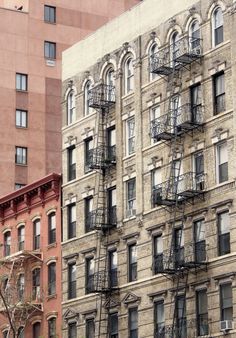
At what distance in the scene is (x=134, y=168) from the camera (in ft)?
234

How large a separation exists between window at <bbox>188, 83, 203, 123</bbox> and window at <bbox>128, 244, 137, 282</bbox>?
29.3 ft

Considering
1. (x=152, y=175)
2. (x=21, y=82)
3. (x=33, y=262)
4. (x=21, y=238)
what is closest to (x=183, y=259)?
(x=152, y=175)

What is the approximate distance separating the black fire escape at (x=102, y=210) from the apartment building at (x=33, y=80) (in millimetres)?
25767

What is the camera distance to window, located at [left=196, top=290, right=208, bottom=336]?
63844 mm

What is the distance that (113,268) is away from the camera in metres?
72.3

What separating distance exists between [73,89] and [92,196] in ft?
26.3

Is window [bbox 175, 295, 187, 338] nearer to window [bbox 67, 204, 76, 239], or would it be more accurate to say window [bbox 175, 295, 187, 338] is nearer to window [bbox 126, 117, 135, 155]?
window [bbox 126, 117, 135, 155]

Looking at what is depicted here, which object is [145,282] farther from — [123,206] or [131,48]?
[131,48]

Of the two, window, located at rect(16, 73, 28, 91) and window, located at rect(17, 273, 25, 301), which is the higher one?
window, located at rect(16, 73, 28, 91)

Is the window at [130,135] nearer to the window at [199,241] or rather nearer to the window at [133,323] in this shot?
the window at [199,241]

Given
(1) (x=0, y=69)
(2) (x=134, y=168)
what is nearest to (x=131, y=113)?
(2) (x=134, y=168)

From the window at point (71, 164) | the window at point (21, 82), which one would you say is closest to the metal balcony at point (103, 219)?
the window at point (71, 164)

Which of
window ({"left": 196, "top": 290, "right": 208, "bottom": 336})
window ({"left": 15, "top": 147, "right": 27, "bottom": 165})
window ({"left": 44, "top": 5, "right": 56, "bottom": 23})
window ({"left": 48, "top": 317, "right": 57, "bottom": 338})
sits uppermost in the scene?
window ({"left": 44, "top": 5, "right": 56, "bottom": 23})

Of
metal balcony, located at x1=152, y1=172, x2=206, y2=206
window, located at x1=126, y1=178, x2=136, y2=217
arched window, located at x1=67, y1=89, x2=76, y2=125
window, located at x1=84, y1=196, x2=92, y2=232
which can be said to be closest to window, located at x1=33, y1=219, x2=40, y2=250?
window, located at x1=84, y1=196, x2=92, y2=232
